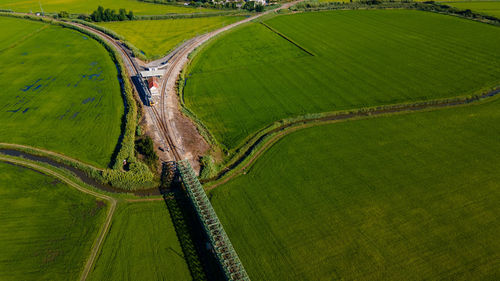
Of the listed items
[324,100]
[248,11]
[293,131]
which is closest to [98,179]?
[293,131]

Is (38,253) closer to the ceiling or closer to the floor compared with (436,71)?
closer to the floor

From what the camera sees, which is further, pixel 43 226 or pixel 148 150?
pixel 148 150

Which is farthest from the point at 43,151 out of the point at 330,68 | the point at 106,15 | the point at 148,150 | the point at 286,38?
the point at 106,15

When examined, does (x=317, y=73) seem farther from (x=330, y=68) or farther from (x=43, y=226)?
(x=43, y=226)

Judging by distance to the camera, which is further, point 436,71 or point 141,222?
point 436,71

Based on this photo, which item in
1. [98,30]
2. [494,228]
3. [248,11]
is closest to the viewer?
[494,228]

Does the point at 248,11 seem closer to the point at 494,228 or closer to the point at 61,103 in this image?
the point at 61,103

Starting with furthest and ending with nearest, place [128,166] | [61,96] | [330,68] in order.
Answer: [330,68] → [61,96] → [128,166]
